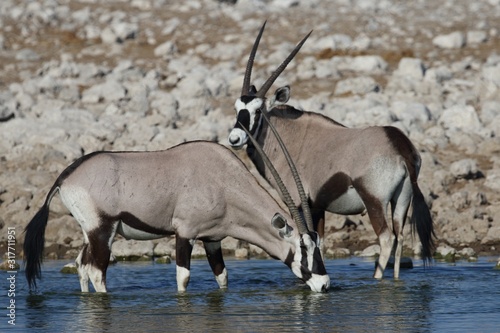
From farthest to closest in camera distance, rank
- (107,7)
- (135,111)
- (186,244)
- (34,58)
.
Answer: (107,7) < (34,58) < (135,111) < (186,244)

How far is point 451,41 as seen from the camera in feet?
71.4

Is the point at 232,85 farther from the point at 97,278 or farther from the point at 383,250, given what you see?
the point at 97,278

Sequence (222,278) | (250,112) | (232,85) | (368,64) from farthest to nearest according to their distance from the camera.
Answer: (368,64)
(232,85)
(250,112)
(222,278)

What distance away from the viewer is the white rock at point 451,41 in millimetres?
21750

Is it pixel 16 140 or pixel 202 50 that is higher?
pixel 202 50

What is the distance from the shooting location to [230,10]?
24.9 m

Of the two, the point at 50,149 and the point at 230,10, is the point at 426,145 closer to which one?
the point at 50,149

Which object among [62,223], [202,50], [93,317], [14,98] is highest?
[202,50]

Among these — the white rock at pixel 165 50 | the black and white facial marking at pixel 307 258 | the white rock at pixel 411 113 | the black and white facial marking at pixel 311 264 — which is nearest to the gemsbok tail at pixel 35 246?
the black and white facial marking at pixel 307 258

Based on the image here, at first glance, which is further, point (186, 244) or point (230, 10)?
point (230, 10)

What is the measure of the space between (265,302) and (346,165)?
1718mm

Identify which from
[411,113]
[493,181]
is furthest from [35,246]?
[411,113]

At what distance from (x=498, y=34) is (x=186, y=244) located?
586 inches

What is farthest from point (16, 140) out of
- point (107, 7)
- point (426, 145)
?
point (107, 7)
